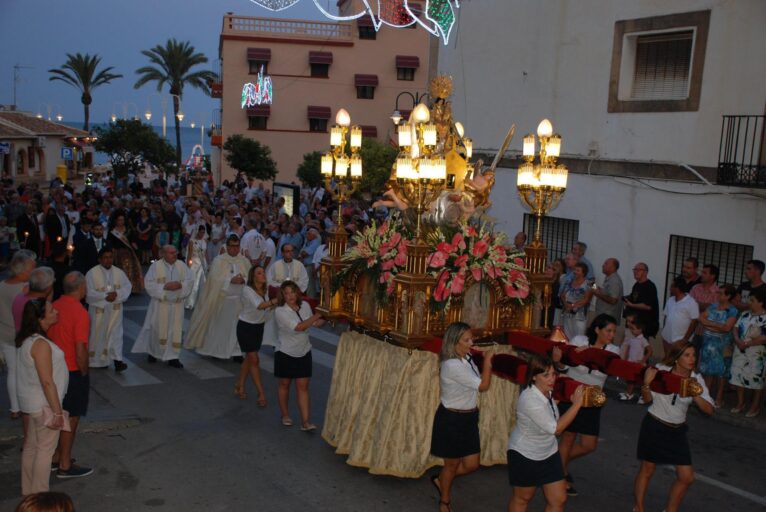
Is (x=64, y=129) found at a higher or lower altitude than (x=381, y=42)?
lower

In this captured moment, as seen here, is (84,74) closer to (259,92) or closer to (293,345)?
(259,92)

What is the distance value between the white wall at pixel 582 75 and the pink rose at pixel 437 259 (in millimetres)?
7641

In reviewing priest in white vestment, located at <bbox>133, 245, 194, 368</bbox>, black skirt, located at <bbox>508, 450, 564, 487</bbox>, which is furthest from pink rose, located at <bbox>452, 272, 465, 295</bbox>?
priest in white vestment, located at <bbox>133, 245, 194, 368</bbox>

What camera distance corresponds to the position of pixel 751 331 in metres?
9.25

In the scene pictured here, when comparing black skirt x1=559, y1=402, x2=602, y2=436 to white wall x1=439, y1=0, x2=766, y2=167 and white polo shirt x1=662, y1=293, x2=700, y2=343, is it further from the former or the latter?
white wall x1=439, y1=0, x2=766, y2=167

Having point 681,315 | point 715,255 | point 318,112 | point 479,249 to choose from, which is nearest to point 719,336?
point 681,315

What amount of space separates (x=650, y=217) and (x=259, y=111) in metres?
36.7

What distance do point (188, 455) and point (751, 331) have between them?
21.2ft

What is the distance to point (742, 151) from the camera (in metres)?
12.3

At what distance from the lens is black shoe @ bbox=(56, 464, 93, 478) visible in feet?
23.0

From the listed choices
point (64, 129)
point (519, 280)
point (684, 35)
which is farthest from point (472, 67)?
point (64, 129)

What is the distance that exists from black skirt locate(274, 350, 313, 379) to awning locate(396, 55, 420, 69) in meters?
42.0

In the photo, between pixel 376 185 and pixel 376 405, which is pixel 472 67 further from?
pixel 376 185

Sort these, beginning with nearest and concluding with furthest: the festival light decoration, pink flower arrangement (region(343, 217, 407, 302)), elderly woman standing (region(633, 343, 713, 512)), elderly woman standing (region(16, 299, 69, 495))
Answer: elderly woman standing (region(16, 299, 69, 495))
elderly woman standing (region(633, 343, 713, 512))
pink flower arrangement (region(343, 217, 407, 302))
the festival light decoration
